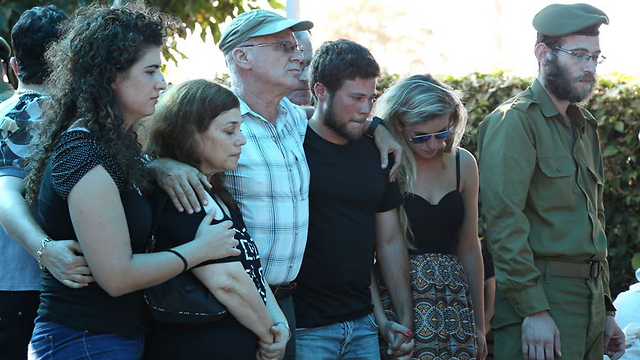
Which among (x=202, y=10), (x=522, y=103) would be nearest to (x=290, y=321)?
(x=522, y=103)

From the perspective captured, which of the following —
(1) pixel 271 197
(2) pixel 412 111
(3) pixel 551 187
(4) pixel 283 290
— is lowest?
(4) pixel 283 290

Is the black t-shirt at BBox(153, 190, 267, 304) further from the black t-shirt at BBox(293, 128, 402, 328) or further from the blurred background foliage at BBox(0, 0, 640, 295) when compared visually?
the blurred background foliage at BBox(0, 0, 640, 295)

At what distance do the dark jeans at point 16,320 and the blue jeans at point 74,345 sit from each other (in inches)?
26.4

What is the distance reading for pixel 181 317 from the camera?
9.35 feet

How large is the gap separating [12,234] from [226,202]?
0.74 meters

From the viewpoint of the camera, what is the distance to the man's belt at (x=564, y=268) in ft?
12.6

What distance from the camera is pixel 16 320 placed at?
3422 millimetres

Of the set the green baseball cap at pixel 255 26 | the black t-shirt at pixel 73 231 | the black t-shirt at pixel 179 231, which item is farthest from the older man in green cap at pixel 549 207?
the black t-shirt at pixel 73 231

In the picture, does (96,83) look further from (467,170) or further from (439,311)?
(467,170)

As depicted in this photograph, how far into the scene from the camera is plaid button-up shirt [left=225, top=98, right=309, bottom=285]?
3.36 metres

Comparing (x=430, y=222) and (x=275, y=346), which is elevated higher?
(x=430, y=222)

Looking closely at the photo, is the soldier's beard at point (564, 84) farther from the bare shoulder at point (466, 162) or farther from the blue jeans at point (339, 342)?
the blue jeans at point (339, 342)

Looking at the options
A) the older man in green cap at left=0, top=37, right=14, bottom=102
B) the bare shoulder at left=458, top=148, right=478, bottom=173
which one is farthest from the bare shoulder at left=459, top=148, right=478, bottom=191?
the older man in green cap at left=0, top=37, right=14, bottom=102

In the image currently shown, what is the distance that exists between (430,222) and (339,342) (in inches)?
27.5
